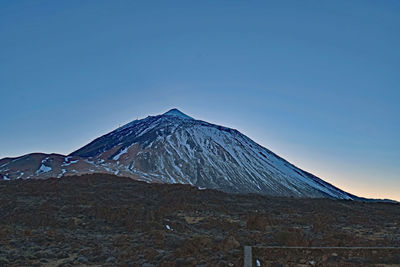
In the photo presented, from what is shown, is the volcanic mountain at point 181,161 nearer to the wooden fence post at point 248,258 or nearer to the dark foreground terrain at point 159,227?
the dark foreground terrain at point 159,227

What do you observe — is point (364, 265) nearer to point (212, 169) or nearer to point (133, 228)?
point (133, 228)

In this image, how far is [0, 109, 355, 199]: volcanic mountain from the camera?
258 ft

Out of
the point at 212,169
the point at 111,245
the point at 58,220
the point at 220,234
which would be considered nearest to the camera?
the point at 111,245

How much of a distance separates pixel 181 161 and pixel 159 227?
238 feet

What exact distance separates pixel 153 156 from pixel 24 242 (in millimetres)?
76899

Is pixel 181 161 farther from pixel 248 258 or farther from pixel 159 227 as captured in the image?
pixel 248 258

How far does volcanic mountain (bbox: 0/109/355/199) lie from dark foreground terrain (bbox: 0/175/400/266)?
114ft

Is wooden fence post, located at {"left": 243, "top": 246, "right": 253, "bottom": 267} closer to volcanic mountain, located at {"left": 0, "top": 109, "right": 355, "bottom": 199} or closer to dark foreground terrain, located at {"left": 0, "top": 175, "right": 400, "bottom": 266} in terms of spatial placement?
dark foreground terrain, located at {"left": 0, "top": 175, "right": 400, "bottom": 266}

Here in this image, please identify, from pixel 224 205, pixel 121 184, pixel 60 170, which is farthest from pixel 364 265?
pixel 60 170

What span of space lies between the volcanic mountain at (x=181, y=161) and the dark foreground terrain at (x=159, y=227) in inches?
1369

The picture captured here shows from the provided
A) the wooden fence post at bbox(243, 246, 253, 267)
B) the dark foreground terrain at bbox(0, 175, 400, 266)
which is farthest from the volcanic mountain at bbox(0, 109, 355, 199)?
the wooden fence post at bbox(243, 246, 253, 267)

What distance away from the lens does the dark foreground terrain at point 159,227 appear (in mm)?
14641

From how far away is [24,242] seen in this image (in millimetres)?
17812

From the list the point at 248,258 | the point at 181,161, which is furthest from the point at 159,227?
the point at 181,161
